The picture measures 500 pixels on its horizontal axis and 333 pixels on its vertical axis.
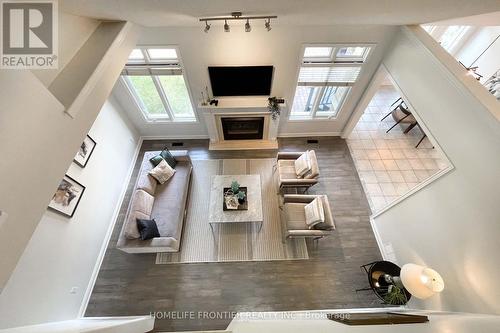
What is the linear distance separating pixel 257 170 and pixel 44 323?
4.29 meters

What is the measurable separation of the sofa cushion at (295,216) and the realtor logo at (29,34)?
12.6ft

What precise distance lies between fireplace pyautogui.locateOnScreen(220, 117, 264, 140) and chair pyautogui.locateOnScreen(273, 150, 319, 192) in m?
1.08

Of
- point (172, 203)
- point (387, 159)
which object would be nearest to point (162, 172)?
point (172, 203)

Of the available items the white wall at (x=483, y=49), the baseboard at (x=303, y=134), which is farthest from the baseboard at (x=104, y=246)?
the white wall at (x=483, y=49)

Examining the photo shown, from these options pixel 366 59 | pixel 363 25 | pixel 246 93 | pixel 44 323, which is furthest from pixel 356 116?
pixel 44 323

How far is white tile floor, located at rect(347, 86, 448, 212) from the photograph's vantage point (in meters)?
5.09

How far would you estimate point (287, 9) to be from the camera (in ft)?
9.52

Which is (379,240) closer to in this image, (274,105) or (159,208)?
(274,105)

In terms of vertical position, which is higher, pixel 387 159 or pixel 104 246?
pixel 387 159

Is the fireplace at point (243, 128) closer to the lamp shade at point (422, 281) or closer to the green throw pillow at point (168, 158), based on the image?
the green throw pillow at point (168, 158)

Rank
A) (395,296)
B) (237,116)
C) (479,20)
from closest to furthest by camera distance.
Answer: (395,296) < (479,20) < (237,116)

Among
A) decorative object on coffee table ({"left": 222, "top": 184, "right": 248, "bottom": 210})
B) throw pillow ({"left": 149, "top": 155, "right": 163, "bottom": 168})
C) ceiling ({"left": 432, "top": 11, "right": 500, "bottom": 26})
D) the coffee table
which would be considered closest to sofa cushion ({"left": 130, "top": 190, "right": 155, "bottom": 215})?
throw pillow ({"left": 149, "top": 155, "right": 163, "bottom": 168})

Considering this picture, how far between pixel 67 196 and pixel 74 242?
76cm

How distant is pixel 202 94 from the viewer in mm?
4867
